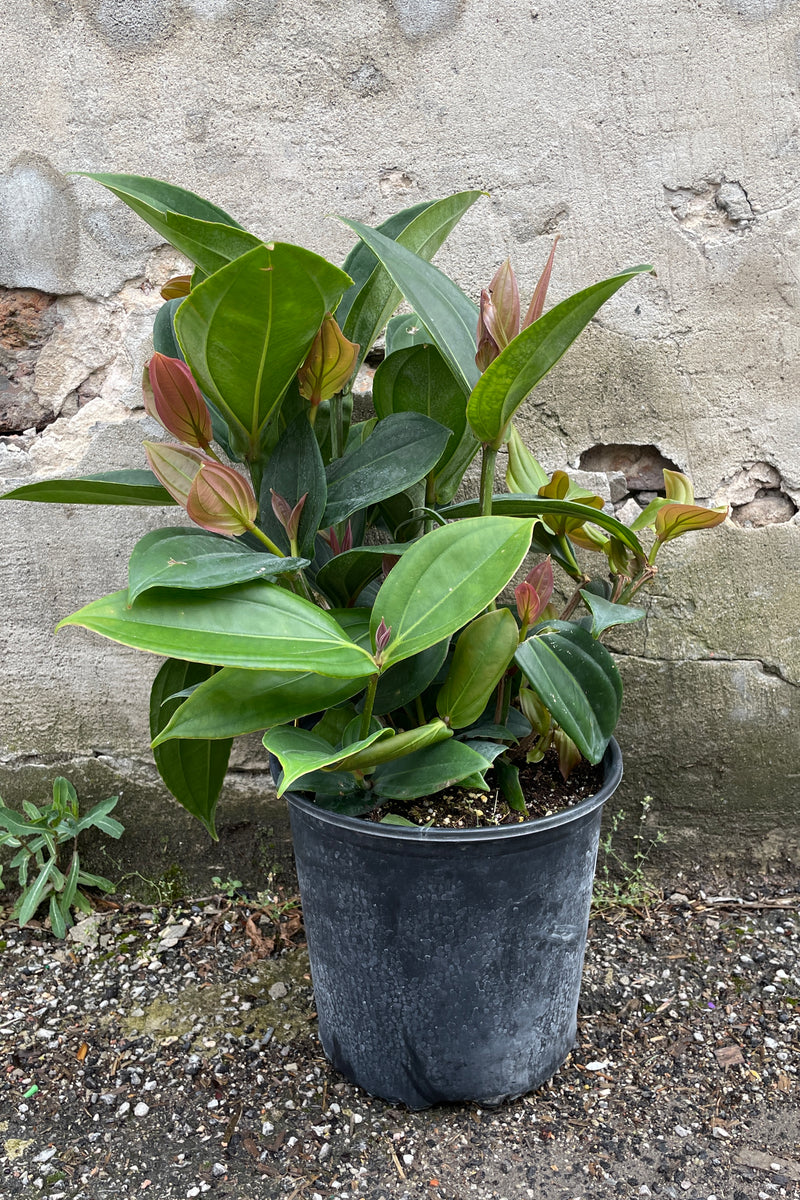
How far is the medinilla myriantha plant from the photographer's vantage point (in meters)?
0.88

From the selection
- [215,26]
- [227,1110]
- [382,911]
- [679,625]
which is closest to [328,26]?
[215,26]

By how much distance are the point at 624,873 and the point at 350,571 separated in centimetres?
89

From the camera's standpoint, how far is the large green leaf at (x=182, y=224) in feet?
3.06

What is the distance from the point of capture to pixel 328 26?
1336mm

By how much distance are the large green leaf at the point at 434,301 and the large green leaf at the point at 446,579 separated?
0.20m

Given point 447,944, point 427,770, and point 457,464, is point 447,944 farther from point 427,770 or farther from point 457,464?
point 457,464

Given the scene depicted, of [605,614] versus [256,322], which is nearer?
[256,322]

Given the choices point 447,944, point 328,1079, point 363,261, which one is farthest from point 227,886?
point 363,261

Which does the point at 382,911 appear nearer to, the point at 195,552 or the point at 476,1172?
the point at 476,1172

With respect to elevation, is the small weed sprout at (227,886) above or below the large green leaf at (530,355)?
below

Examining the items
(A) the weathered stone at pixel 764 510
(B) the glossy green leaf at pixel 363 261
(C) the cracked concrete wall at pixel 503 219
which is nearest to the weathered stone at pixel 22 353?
(C) the cracked concrete wall at pixel 503 219

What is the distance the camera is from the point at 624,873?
1630 mm

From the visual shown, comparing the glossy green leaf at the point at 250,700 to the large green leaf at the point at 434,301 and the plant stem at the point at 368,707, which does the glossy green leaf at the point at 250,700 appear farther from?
the large green leaf at the point at 434,301

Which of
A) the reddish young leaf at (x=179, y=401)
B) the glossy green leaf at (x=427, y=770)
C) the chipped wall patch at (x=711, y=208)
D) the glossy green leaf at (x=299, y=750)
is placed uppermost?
the chipped wall patch at (x=711, y=208)
